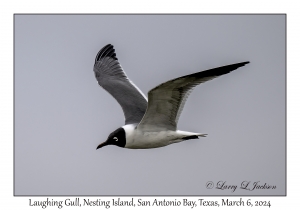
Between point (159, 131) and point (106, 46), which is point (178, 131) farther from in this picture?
point (106, 46)

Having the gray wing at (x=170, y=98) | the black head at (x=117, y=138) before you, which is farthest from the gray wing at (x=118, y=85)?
the gray wing at (x=170, y=98)

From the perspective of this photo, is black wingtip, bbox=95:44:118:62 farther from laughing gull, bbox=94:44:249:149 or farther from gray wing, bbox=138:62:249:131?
gray wing, bbox=138:62:249:131

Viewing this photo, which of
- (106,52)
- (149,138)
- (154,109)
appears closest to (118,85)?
(106,52)

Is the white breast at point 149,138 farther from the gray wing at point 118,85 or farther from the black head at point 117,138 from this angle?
the gray wing at point 118,85

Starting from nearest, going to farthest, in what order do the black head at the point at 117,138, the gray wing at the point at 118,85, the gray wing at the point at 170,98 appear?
the gray wing at the point at 170,98 → the black head at the point at 117,138 → the gray wing at the point at 118,85
